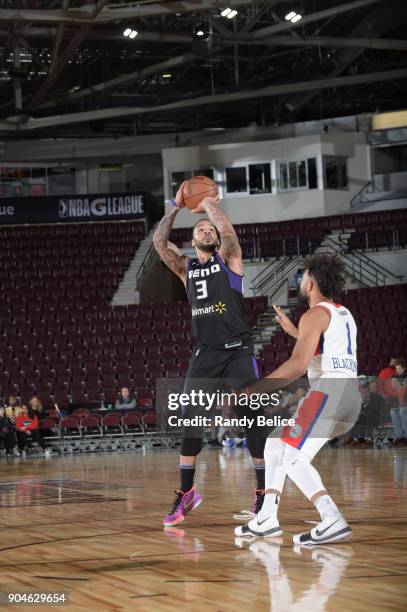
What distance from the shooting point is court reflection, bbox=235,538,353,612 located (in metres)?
4.16

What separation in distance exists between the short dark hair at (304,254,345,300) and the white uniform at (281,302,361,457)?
12 cm

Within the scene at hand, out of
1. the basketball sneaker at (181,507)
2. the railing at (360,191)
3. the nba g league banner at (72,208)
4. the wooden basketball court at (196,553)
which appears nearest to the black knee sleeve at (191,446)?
the basketball sneaker at (181,507)

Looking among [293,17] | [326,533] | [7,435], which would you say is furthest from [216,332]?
[293,17]

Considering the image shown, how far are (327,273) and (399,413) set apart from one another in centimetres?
1222

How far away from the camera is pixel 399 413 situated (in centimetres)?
1764

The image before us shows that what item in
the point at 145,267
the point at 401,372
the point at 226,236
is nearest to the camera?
the point at 226,236

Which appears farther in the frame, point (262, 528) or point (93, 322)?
point (93, 322)

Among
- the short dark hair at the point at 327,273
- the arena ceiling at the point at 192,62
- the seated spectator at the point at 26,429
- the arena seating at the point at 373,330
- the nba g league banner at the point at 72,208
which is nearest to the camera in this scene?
the short dark hair at the point at 327,273

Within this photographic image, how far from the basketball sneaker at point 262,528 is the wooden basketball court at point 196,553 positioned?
0.08 meters

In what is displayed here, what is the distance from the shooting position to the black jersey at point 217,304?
6926 mm

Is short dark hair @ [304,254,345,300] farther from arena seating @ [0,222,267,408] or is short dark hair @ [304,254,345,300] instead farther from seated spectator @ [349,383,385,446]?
arena seating @ [0,222,267,408]

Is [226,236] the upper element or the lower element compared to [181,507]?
upper

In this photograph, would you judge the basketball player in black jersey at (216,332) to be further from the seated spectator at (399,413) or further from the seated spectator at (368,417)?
the seated spectator at (368,417)

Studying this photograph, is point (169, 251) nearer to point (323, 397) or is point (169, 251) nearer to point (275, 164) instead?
point (323, 397)
